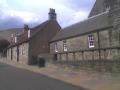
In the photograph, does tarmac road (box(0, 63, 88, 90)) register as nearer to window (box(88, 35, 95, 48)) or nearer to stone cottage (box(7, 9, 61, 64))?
window (box(88, 35, 95, 48))

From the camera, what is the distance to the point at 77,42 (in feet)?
123

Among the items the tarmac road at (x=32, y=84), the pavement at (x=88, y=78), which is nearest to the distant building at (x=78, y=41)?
the pavement at (x=88, y=78)

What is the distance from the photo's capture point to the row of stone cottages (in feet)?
94.5

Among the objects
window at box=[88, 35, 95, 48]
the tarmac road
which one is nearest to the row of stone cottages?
window at box=[88, 35, 95, 48]

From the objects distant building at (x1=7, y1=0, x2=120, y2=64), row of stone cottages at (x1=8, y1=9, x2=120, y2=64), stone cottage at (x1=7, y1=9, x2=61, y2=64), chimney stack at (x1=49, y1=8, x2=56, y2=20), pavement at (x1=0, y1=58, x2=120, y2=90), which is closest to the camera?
pavement at (x1=0, y1=58, x2=120, y2=90)

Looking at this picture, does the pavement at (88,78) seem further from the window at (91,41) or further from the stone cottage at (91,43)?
the window at (91,41)

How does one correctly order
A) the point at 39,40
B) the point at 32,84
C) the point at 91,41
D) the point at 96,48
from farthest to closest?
the point at 39,40, the point at 91,41, the point at 96,48, the point at 32,84

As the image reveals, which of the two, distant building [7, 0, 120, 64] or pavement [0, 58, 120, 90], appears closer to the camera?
pavement [0, 58, 120, 90]

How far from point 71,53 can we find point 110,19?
836 inches

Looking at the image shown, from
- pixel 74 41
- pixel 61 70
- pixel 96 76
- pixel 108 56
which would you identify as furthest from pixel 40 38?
pixel 96 76

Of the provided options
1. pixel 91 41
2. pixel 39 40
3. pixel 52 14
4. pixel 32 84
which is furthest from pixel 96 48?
pixel 52 14

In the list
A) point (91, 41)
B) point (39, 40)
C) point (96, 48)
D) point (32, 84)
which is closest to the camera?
point (32, 84)

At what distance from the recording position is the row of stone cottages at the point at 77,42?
2880 centimetres

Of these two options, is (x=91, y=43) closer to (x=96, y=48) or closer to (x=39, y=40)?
(x=96, y=48)
